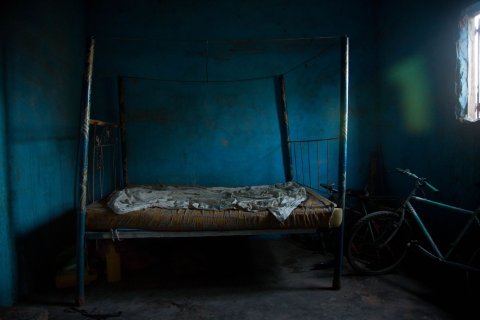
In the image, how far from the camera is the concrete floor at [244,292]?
255 centimetres

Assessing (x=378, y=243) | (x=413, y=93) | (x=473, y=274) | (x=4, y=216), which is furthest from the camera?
(x=413, y=93)

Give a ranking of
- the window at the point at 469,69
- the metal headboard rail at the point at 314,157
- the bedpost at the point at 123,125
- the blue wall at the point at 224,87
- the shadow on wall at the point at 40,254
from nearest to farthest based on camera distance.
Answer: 1. the shadow on wall at the point at 40,254
2. the window at the point at 469,69
3. the bedpost at the point at 123,125
4. the blue wall at the point at 224,87
5. the metal headboard rail at the point at 314,157

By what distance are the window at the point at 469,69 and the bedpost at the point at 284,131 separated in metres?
1.95

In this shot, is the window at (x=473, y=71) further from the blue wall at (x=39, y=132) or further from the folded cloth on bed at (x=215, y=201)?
the blue wall at (x=39, y=132)

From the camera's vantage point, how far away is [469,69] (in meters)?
3.04

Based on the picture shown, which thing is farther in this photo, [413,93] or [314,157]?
[314,157]

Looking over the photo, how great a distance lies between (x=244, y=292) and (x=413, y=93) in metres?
2.92

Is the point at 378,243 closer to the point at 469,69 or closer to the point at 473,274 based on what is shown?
the point at 473,274

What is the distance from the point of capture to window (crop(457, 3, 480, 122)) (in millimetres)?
2998

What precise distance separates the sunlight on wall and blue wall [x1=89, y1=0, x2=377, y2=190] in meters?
0.53

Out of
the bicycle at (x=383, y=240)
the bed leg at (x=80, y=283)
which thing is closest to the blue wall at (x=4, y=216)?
the bed leg at (x=80, y=283)

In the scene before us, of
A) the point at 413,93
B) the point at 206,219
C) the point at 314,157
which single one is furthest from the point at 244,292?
the point at 413,93

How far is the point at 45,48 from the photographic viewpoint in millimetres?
3146

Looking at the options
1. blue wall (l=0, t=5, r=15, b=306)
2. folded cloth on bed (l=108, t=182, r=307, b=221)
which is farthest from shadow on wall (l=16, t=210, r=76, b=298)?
folded cloth on bed (l=108, t=182, r=307, b=221)
